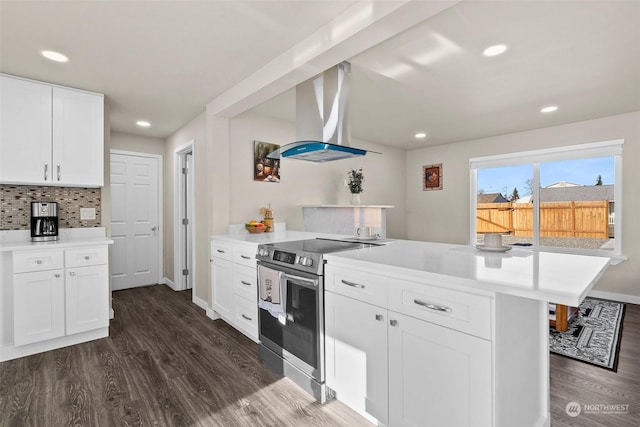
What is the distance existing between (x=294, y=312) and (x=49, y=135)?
9.14 ft

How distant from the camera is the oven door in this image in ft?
6.45

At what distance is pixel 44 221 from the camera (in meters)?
2.98

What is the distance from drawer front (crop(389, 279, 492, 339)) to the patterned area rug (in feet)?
A: 6.58

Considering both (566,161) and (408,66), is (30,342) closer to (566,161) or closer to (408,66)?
(408,66)

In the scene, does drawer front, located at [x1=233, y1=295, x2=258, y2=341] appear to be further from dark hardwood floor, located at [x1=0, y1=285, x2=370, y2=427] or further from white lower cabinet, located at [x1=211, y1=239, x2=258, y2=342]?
dark hardwood floor, located at [x1=0, y1=285, x2=370, y2=427]

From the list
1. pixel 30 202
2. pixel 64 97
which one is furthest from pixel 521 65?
pixel 30 202

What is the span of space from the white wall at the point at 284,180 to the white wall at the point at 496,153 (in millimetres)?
1052

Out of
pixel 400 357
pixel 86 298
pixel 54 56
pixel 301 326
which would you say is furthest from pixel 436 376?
pixel 54 56

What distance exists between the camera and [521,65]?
2.58 metres

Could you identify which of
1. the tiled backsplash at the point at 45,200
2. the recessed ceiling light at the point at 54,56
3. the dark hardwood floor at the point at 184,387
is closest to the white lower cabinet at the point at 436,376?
the dark hardwood floor at the point at 184,387

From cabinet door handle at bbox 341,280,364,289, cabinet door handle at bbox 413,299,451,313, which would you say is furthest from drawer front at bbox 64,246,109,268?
cabinet door handle at bbox 413,299,451,313

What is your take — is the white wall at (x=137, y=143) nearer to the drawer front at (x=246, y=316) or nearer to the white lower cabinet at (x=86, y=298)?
the white lower cabinet at (x=86, y=298)

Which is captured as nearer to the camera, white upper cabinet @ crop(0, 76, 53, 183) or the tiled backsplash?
white upper cabinet @ crop(0, 76, 53, 183)

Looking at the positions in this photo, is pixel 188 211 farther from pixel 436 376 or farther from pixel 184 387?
pixel 436 376
